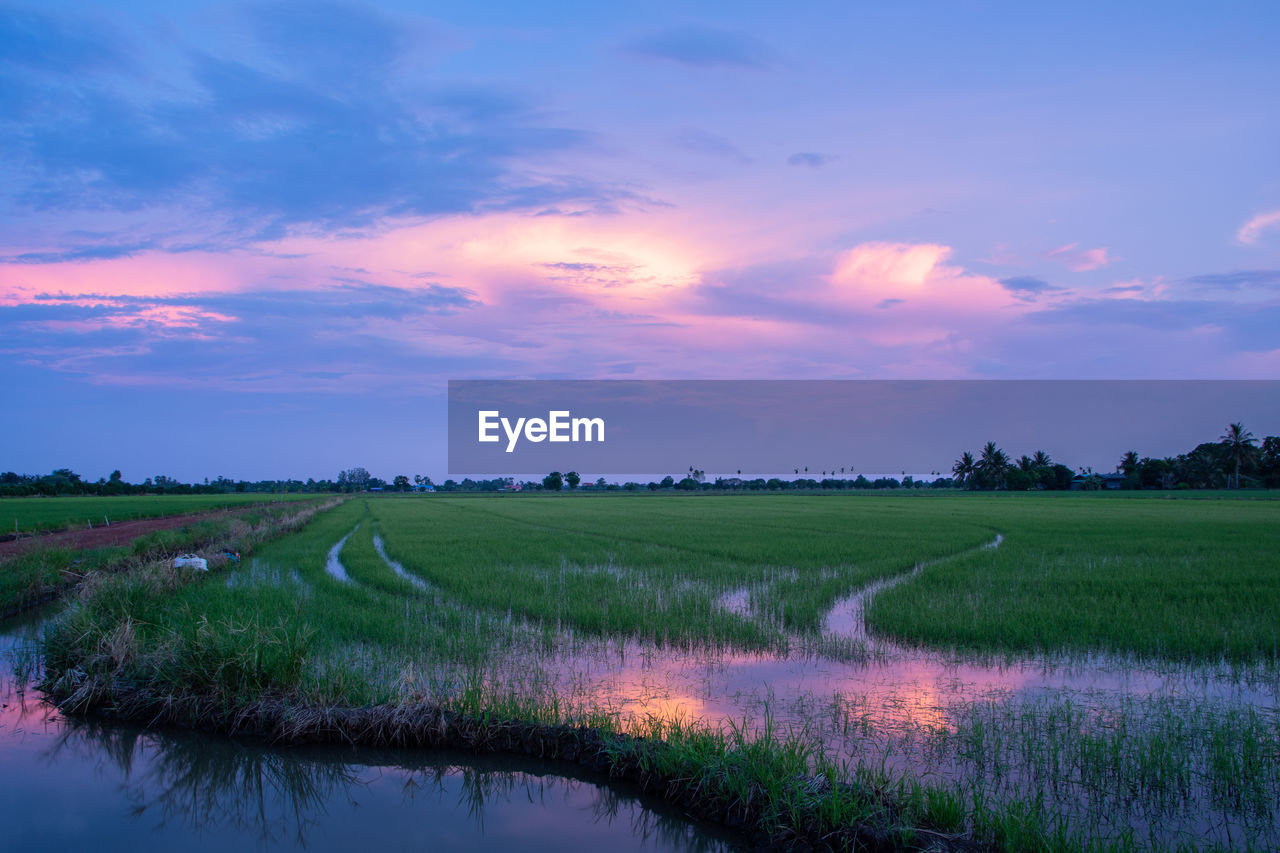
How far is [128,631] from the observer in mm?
7164

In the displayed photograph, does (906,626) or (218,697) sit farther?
(906,626)

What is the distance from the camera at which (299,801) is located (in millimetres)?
5098

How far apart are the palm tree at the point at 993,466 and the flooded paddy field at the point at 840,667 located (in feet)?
264

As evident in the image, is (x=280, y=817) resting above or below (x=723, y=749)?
below

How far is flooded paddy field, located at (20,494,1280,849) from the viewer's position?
4457 millimetres

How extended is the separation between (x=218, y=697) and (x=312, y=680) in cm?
85

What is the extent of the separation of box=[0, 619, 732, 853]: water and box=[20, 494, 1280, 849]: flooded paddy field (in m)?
0.45

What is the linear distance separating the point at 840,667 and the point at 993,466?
9343cm

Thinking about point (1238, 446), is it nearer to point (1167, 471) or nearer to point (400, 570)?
point (1167, 471)

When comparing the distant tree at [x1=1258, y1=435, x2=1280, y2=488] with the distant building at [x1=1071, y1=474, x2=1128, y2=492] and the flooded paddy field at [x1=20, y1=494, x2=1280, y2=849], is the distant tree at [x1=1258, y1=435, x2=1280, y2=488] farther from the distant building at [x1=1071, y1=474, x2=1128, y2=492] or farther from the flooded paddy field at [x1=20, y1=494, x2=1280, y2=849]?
the flooded paddy field at [x1=20, y1=494, x2=1280, y2=849]

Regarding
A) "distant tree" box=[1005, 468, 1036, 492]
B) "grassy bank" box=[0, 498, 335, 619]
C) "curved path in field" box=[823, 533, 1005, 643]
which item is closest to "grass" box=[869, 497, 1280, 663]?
"curved path in field" box=[823, 533, 1005, 643]

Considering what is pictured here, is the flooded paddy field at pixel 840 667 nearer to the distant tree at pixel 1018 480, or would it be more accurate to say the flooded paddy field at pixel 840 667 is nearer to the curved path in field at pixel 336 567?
the curved path in field at pixel 336 567

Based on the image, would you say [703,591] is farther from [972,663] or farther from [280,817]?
[280,817]

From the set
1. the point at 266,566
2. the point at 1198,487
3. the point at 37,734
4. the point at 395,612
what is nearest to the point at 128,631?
the point at 37,734
